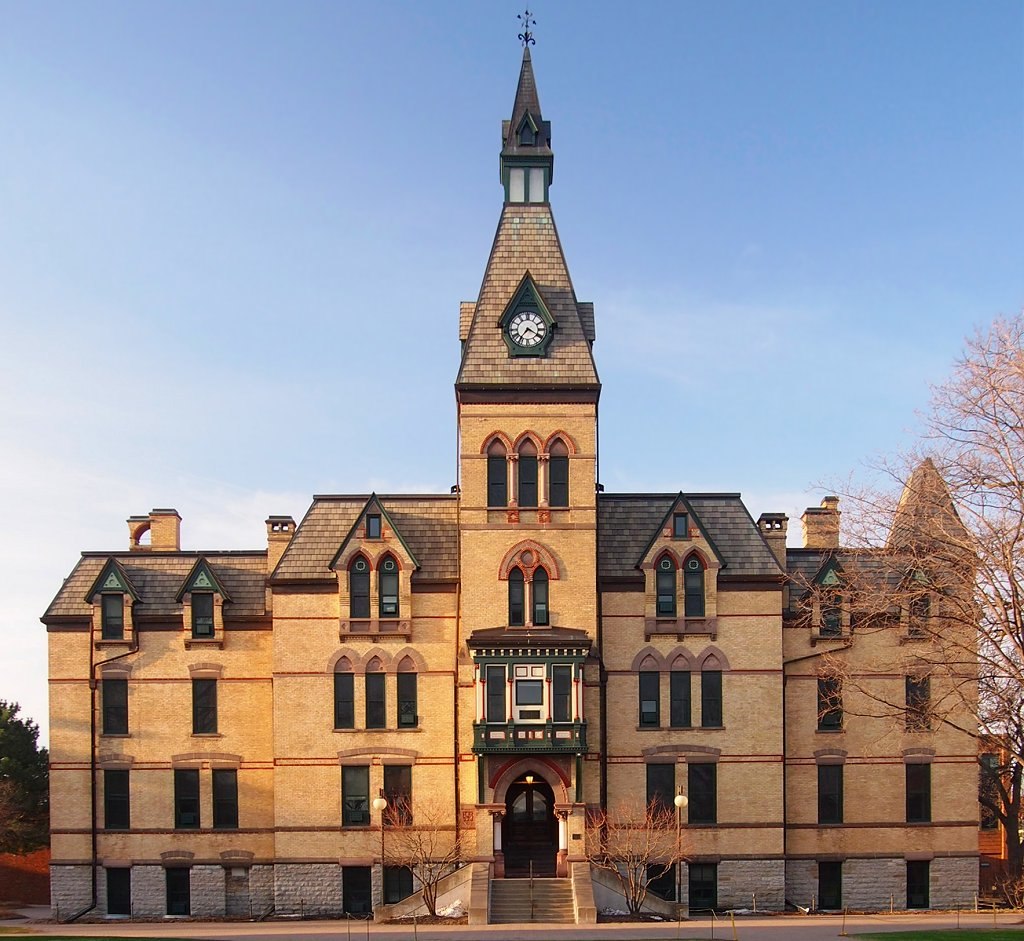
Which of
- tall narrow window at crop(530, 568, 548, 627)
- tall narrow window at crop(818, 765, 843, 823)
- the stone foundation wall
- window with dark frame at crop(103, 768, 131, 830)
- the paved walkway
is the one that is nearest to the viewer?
the paved walkway

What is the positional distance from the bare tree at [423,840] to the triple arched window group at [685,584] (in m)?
10.1

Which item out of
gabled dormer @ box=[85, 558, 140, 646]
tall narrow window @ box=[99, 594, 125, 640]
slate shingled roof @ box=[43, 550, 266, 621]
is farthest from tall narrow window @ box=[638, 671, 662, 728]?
tall narrow window @ box=[99, 594, 125, 640]

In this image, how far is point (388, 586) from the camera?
43.6 m

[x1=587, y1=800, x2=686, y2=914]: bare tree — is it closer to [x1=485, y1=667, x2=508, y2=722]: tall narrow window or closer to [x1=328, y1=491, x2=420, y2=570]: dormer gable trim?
[x1=485, y1=667, x2=508, y2=722]: tall narrow window

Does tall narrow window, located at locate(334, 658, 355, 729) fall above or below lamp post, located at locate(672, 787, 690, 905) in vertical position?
above

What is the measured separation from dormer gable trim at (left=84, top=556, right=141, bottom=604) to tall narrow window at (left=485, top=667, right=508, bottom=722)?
1339cm

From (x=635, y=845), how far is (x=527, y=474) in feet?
40.7

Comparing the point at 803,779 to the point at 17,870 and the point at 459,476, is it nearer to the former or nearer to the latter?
the point at 459,476

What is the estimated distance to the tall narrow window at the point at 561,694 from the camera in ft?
134

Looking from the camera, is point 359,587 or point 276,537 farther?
point 276,537

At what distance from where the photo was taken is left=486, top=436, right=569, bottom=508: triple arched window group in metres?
42.6

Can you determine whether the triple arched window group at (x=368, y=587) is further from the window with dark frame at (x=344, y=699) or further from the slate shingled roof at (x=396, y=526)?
the window with dark frame at (x=344, y=699)

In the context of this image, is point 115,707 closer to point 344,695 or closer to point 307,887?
point 344,695

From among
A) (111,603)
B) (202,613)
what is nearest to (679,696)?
(202,613)
